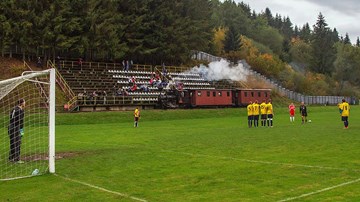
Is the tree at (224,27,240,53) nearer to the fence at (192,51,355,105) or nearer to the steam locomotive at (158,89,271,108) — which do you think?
the fence at (192,51,355,105)

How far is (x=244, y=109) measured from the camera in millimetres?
55719

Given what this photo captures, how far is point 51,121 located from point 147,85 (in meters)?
42.7

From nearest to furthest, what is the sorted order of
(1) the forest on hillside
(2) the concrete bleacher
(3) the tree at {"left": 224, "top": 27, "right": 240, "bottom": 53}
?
(2) the concrete bleacher → (1) the forest on hillside → (3) the tree at {"left": 224, "top": 27, "right": 240, "bottom": 53}

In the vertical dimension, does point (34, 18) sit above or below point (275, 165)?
above

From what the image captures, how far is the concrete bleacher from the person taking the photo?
1812 inches

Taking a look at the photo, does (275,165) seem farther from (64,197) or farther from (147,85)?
(147,85)

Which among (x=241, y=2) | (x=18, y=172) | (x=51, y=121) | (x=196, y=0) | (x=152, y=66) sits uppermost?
(x=241, y=2)

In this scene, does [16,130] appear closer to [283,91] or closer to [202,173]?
[202,173]

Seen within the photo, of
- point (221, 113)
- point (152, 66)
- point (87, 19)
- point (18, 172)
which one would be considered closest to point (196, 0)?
point (152, 66)

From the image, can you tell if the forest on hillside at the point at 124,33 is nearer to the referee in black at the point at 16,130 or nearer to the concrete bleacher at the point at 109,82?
the concrete bleacher at the point at 109,82

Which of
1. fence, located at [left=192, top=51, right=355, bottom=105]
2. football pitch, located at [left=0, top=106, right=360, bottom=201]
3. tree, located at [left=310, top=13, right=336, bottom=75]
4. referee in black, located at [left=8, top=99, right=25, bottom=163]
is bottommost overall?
football pitch, located at [left=0, top=106, right=360, bottom=201]

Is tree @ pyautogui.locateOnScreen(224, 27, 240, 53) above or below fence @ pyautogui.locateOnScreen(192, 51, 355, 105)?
above

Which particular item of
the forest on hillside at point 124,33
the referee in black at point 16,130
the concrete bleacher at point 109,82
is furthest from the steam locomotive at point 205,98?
the referee in black at point 16,130

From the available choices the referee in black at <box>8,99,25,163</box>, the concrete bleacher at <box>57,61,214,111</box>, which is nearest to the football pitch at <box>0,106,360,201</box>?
A: the referee in black at <box>8,99,25,163</box>
